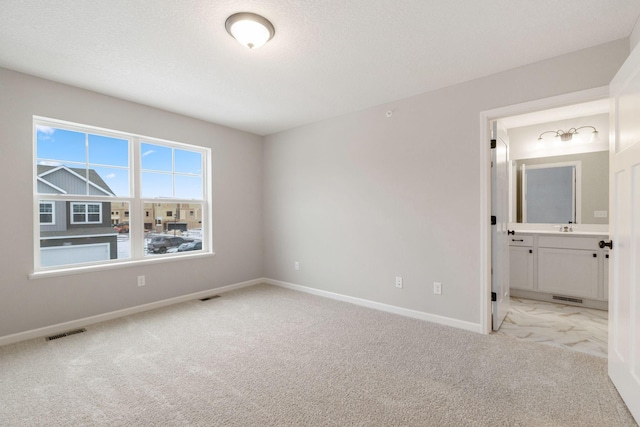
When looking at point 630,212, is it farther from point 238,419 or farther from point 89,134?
point 89,134

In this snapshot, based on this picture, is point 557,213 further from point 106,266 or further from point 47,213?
point 47,213

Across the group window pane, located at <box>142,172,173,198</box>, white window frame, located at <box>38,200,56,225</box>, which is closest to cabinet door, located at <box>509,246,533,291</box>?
window pane, located at <box>142,172,173,198</box>

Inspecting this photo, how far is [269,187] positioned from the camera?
486 centimetres

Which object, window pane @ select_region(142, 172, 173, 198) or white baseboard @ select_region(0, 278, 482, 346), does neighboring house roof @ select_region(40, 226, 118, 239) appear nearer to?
window pane @ select_region(142, 172, 173, 198)

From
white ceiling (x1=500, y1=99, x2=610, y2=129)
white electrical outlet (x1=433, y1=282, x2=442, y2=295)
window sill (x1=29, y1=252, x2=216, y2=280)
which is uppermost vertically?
white ceiling (x1=500, y1=99, x2=610, y2=129)

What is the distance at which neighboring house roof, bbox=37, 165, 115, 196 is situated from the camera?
2.95 meters

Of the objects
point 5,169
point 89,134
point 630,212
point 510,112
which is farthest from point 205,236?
point 630,212

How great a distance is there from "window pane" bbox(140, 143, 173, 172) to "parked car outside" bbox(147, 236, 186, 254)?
2.97 feet

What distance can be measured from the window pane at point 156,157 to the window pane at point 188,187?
0.21 m

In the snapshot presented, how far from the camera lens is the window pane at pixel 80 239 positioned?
9.77 feet

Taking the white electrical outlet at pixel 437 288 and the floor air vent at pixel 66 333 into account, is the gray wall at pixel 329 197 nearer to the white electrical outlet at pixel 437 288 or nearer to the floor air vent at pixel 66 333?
the white electrical outlet at pixel 437 288

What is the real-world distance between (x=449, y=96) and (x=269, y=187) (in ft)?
9.69

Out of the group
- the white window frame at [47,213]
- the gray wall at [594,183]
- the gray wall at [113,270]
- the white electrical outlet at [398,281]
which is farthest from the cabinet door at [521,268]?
the white window frame at [47,213]

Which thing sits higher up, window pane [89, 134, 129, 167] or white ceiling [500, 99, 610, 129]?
white ceiling [500, 99, 610, 129]
